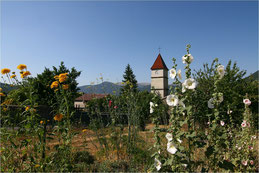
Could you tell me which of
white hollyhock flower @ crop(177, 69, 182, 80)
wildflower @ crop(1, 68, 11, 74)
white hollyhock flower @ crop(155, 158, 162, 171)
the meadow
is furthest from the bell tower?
white hollyhock flower @ crop(155, 158, 162, 171)

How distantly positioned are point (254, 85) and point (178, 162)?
9.21 meters

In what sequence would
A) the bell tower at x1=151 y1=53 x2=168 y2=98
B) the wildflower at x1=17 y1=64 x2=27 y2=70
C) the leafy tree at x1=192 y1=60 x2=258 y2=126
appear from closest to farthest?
the wildflower at x1=17 y1=64 x2=27 y2=70, the leafy tree at x1=192 y1=60 x2=258 y2=126, the bell tower at x1=151 y1=53 x2=168 y2=98

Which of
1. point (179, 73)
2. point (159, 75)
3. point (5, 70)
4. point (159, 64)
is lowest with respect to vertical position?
point (179, 73)

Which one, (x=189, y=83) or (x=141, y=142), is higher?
(x=189, y=83)

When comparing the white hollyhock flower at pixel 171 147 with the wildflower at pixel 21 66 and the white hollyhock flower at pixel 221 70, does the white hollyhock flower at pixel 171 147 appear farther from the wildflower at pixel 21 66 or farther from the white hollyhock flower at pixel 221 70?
the wildflower at pixel 21 66

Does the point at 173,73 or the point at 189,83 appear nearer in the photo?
the point at 189,83

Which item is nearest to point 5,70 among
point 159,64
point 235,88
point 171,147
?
point 171,147

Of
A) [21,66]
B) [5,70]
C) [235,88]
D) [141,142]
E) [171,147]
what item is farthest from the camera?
[235,88]

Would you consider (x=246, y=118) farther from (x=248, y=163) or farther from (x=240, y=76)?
(x=240, y=76)

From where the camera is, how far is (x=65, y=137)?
6.95 ft

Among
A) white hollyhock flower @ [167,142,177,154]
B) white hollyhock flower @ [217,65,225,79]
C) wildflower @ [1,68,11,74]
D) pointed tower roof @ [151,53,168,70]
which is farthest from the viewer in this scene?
pointed tower roof @ [151,53,168,70]

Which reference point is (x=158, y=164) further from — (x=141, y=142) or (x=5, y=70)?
(x=5, y=70)

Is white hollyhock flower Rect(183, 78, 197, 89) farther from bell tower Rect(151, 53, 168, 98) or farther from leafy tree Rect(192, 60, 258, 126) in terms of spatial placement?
bell tower Rect(151, 53, 168, 98)

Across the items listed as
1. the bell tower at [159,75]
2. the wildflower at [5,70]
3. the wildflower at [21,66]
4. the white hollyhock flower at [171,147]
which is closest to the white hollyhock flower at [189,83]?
the white hollyhock flower at [171,147]
